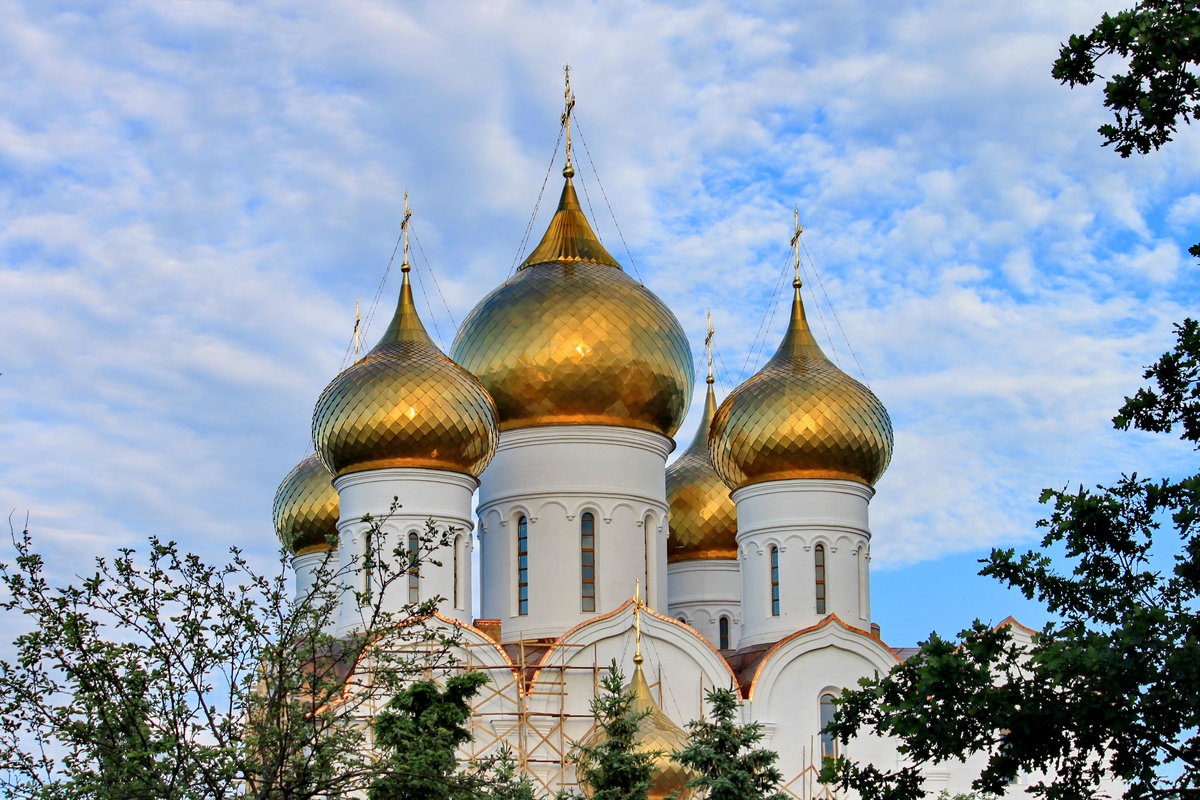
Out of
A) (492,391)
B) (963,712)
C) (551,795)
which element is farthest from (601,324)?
(963,712)

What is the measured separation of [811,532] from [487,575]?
4.36m

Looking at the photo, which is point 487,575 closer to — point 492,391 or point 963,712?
point 492,391

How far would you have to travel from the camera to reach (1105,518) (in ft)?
31.9

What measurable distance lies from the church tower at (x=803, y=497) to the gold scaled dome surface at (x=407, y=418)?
3.72m

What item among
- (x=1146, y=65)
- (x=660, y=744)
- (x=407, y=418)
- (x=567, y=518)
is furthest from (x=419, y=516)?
(x=1146, y=65)

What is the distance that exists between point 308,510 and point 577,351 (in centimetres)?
602

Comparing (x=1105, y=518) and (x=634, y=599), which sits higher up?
(x=634, y=599)

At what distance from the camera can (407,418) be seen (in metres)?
23.6

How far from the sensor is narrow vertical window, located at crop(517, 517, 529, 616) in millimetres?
24547

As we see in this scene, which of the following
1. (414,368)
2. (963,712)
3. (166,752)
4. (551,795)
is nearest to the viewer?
(963,712)

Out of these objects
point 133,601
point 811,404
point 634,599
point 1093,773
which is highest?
point 811,404

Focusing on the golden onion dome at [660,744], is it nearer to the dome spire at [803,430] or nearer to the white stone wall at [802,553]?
the white stone wall at [802,553]

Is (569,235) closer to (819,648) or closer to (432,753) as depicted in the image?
(819,648)

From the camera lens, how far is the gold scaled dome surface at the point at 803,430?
25.1 metres
